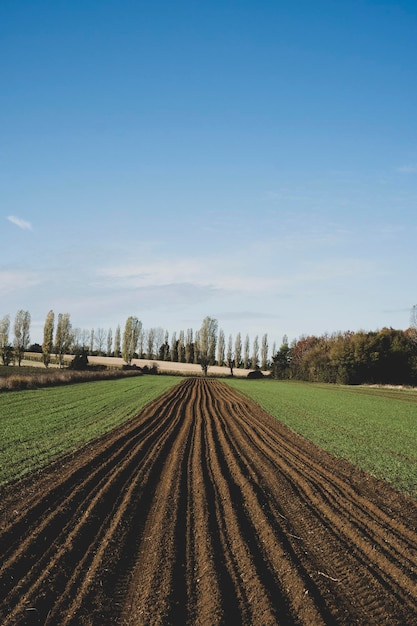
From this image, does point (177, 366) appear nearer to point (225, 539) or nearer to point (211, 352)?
point (211, 352)

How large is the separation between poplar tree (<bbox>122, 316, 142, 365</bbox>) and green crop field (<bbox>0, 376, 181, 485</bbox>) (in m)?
78.2

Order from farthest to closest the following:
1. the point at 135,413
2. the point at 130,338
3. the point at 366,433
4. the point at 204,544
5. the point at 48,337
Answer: the point at 130,338 → the point at 48,337 → the point at 135,413 → the point at 366,433 → the point at 204,544

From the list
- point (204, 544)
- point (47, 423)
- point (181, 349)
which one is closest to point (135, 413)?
point (47, 423)

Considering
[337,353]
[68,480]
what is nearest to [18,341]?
[337,353]

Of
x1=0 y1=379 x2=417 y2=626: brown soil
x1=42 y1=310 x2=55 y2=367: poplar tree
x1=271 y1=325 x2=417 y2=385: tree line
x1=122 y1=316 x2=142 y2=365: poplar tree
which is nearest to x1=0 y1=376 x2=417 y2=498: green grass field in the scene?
x1=0 y1=379 x2=417 y2=626: brown soil

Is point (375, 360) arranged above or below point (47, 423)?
above

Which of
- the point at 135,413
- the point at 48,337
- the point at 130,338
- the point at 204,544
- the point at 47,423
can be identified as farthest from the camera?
the point at 130,338

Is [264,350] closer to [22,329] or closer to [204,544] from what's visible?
[22,329]

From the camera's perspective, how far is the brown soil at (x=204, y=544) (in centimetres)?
535

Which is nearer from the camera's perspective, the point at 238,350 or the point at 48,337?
the point at 48,337

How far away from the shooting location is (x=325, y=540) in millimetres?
7527

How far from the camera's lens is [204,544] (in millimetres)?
7059

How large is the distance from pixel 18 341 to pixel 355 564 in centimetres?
10755

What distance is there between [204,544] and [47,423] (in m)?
12.9
